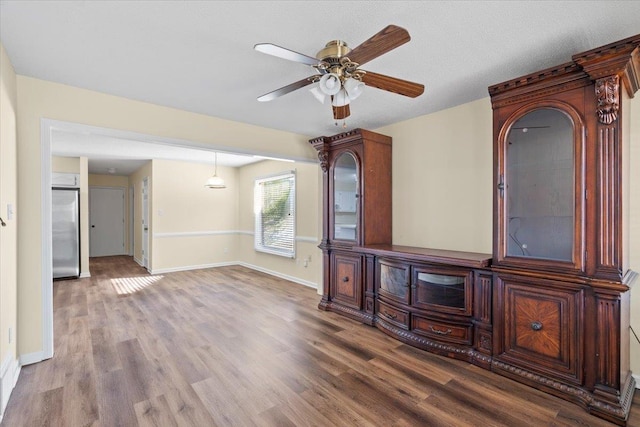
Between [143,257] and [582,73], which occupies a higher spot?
[582,73]

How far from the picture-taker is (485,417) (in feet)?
6.20

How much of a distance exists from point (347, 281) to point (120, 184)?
832cm

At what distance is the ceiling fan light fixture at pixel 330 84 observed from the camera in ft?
5.98

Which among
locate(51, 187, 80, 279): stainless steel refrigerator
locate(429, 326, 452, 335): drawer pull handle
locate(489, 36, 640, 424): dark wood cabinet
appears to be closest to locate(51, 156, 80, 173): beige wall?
locate(51, 187, 80, 279): stainless steel refrigerator

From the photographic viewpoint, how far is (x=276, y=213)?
20.3 feet

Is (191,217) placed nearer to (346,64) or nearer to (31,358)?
(31,358)

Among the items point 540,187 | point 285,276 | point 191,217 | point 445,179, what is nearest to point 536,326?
point 540,187

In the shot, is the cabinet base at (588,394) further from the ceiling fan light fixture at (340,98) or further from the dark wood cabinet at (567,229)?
the ceiling fan light fixture at (340,98)

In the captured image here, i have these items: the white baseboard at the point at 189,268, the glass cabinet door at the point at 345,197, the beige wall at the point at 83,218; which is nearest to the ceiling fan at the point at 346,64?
the glass cabinet door at the point at 345,197

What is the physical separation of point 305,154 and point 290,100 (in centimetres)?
143

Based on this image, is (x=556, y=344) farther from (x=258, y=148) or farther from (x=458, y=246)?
(x=258, y=148)

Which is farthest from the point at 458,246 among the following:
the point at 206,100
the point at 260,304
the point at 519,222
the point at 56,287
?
the point at 56,287

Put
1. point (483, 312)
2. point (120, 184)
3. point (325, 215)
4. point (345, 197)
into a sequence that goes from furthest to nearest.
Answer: point (120, 184), point (325, 215), point (345, 197), point (483, 312)

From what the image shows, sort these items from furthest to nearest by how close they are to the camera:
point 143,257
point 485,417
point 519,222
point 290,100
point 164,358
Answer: point 143,257, point 290,100, point 164,358, point 519,222, point 485,417
